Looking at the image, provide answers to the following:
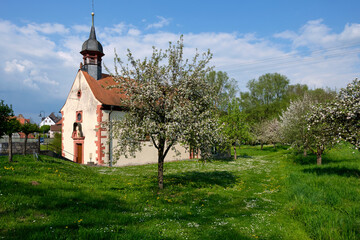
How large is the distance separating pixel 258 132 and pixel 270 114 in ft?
31.7

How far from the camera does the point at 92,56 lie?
36750 millimetres

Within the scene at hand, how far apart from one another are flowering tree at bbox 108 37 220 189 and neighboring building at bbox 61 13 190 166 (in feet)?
51.0

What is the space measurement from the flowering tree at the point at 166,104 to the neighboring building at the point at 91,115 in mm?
15542

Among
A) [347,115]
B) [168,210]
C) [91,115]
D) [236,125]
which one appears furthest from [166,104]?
[236,125]

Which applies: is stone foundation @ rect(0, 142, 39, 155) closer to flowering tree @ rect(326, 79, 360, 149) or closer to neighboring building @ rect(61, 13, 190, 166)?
neighboring building @ rect(61, 13, 190, 166)

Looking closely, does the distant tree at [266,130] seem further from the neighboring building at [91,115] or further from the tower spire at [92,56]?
the tower spire at [92,56]

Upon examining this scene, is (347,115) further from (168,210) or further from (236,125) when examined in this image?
(236,125)

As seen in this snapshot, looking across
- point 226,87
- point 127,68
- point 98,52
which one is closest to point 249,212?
point 127,68

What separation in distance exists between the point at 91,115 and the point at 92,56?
10.4 meters

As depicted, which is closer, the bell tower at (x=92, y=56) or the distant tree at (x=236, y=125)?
the bell tower at (x=92, y=56)

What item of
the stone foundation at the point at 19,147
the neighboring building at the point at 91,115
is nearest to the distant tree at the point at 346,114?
the neighboring building at the point at 91,115

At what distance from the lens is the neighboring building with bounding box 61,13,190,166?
3181 centimetres

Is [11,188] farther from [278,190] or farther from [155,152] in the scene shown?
[155,152]

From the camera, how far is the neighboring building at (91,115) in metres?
31.8
